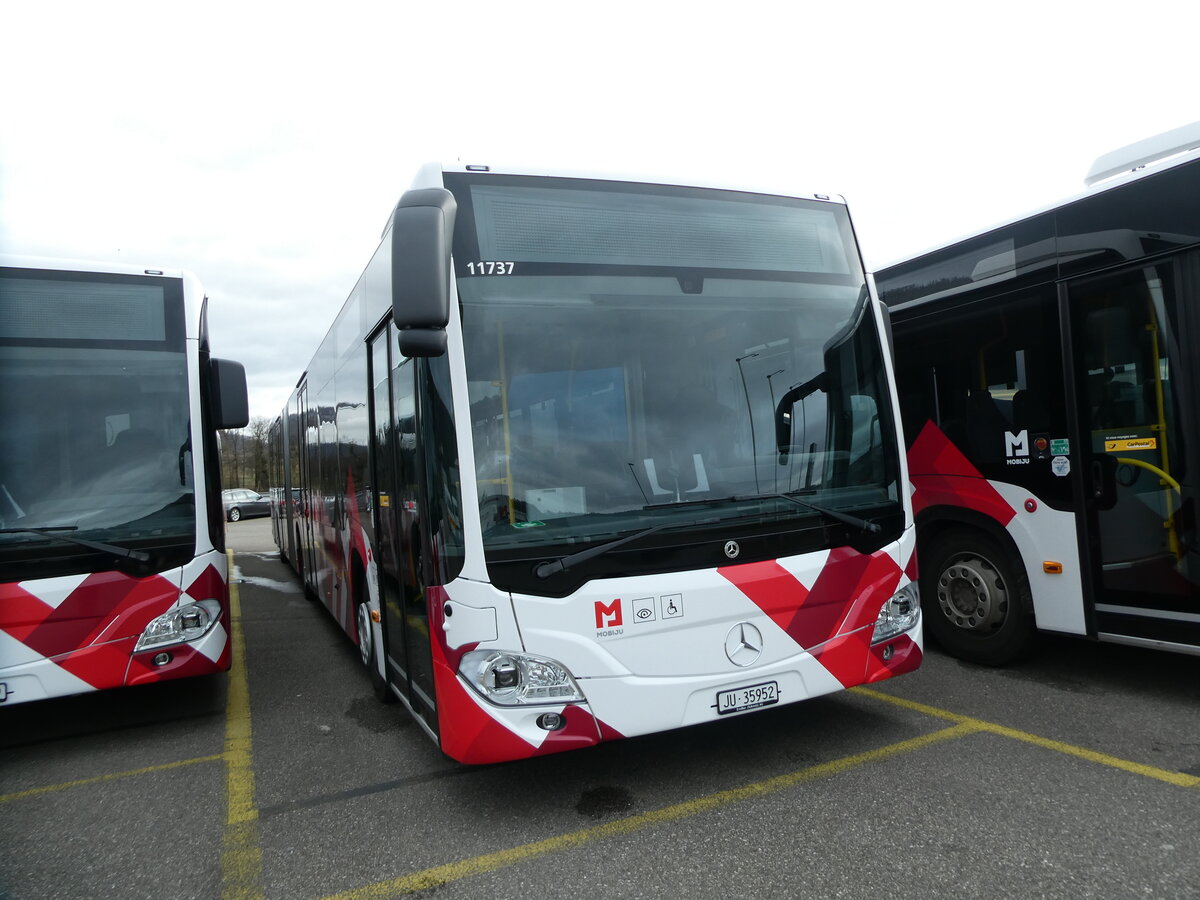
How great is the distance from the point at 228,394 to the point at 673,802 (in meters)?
3.92

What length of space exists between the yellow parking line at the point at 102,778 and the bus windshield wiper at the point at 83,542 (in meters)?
1.17

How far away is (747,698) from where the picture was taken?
12.2 feet

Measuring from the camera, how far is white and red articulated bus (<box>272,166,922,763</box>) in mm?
3443

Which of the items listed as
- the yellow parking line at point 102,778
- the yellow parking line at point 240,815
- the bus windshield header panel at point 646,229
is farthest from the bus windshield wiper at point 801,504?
the yellow parking line at point 102,778

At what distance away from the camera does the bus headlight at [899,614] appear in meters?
4.10

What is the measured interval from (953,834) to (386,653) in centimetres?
339

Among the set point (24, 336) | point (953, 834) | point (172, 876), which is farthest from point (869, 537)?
point (24, 336)

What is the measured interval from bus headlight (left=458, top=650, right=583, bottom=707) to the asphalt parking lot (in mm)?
607

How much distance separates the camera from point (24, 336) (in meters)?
4.95

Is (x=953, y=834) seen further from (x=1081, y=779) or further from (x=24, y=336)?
(x=24, y=336)

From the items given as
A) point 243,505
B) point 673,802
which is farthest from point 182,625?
point 243,505

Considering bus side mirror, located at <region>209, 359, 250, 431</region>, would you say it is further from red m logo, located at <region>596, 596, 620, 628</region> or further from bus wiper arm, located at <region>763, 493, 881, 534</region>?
bus wiper arm, located at <region>763, 493, 881, 534</region>

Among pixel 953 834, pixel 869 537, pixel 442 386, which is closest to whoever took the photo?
pixel 953 834

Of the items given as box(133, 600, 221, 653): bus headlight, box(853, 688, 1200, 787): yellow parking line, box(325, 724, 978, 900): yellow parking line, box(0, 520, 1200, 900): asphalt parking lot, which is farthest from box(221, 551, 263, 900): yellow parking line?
box(853, 688, 1200, 787): yellow parking line
